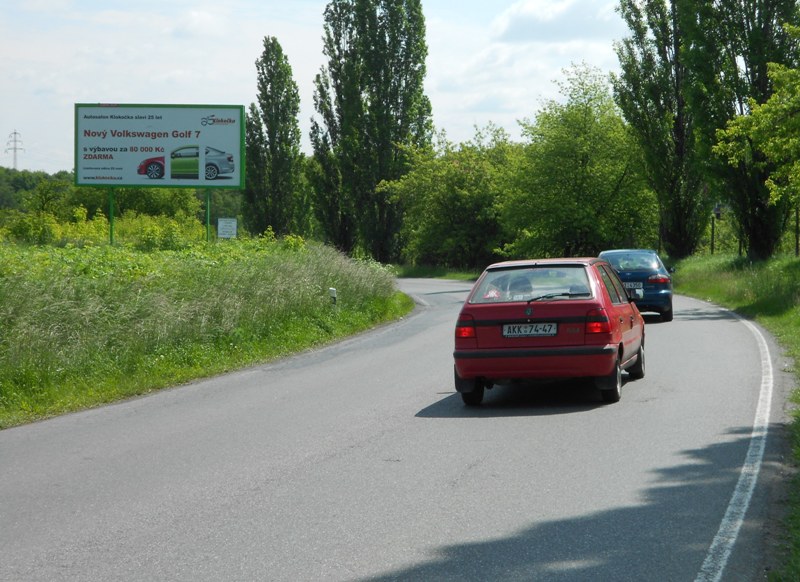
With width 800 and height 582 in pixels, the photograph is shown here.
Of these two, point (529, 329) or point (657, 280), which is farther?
point (657, 280)

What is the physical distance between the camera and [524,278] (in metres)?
11.8

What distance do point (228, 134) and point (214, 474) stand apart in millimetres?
24397

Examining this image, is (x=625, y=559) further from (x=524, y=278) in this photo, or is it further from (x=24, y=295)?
(x=24, y=295)

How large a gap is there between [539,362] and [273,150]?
5510 cm

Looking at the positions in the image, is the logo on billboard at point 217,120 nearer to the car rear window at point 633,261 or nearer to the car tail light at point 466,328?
the car rear window at point 633,261

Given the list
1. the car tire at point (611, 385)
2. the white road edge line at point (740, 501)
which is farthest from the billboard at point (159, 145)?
the white road edge line at point (740, 501)

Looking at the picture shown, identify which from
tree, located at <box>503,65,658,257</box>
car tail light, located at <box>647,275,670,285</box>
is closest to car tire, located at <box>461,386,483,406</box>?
car tail light, located at <box>647,275,670,285</box>

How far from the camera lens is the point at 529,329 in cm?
1129

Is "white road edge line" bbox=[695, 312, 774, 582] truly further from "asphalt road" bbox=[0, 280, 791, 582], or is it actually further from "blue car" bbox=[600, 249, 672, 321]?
"blue car" bbox=[600, 249, 672, 321]

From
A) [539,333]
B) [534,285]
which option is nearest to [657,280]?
[534,285]

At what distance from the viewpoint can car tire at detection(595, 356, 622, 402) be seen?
1129 cm

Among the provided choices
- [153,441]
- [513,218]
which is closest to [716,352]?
[153,441]

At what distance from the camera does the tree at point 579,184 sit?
5481cm

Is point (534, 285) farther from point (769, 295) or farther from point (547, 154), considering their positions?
point (547, 154)
